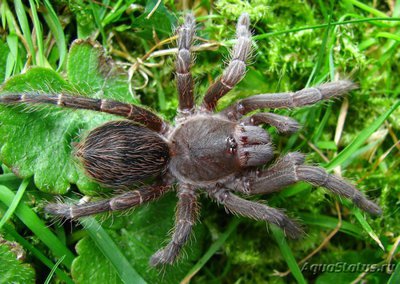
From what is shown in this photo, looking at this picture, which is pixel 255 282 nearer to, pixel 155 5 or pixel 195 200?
pixel 195 200

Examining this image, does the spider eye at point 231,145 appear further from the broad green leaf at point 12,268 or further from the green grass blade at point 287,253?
the broad green leaf at point 12,268

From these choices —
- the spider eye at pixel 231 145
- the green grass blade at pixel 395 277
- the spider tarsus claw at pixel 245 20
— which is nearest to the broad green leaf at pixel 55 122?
the spider eye at pixel 231 145

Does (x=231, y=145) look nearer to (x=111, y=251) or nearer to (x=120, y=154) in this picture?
(x=120, y=154)

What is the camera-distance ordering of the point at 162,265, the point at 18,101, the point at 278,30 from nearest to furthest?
the point at 18,101
the point at 162,265
the point at 278,30

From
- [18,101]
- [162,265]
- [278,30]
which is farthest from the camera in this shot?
[278,30]

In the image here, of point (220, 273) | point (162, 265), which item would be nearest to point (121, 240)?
point (162, 265)

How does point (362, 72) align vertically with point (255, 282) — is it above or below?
above

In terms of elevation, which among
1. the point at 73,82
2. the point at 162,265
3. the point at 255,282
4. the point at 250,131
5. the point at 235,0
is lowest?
the point at 255,282

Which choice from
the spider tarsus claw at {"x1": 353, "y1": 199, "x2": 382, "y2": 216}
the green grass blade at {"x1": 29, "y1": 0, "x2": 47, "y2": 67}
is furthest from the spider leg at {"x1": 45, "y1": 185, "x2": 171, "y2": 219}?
the spider tarsus claw at {"x1": 353, "y1": 199, "x2": 382, "y2": 216}
